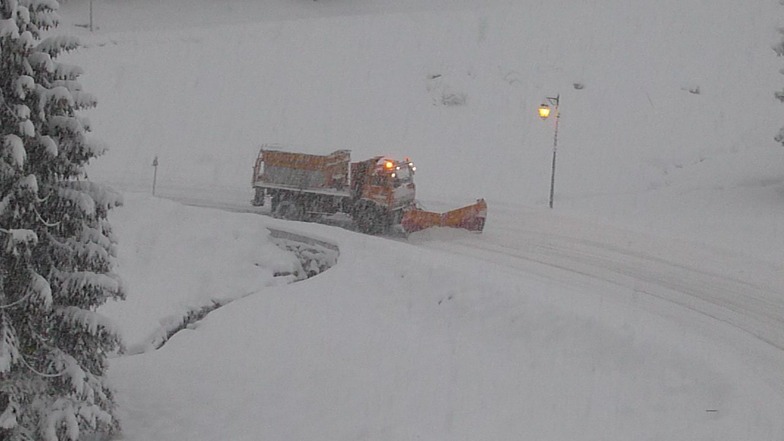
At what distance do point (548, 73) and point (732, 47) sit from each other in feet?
38.3

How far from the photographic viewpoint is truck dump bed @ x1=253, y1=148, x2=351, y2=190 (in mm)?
24391

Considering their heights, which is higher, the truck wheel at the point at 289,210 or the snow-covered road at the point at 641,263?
the truck wheel at the point at 289,210

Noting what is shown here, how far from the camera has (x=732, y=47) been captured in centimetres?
4606

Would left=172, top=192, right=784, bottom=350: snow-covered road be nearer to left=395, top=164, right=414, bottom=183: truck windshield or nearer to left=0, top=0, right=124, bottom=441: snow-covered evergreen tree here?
left=395, top=164, right=414, bottom=183: truck windshield

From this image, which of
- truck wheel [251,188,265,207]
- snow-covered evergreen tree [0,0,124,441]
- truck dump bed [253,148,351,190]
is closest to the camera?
snow-covered evergreen tree [0,0,124,441]

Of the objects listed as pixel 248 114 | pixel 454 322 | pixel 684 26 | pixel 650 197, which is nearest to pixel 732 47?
pixel 684 26

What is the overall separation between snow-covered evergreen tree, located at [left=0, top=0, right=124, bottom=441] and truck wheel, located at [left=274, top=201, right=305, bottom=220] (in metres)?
14.1

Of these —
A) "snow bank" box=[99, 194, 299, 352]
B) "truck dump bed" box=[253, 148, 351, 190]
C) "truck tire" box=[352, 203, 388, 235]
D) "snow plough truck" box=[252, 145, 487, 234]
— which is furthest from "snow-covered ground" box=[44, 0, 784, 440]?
"truck dump bed" box=[253, 148, 351, 190]

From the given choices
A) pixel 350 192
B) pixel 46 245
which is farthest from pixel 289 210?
pixel 46 245

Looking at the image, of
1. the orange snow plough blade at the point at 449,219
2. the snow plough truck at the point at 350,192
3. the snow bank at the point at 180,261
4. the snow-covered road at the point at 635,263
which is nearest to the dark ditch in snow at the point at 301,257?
the snow bank at the point at 180,261

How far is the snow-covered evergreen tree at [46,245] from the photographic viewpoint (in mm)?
9789

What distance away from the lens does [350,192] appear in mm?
24203

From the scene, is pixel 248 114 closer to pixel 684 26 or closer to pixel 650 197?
pixel 650 197

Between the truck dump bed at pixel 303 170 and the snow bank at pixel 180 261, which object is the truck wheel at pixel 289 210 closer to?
the truck dump bed at pixel 303 170
